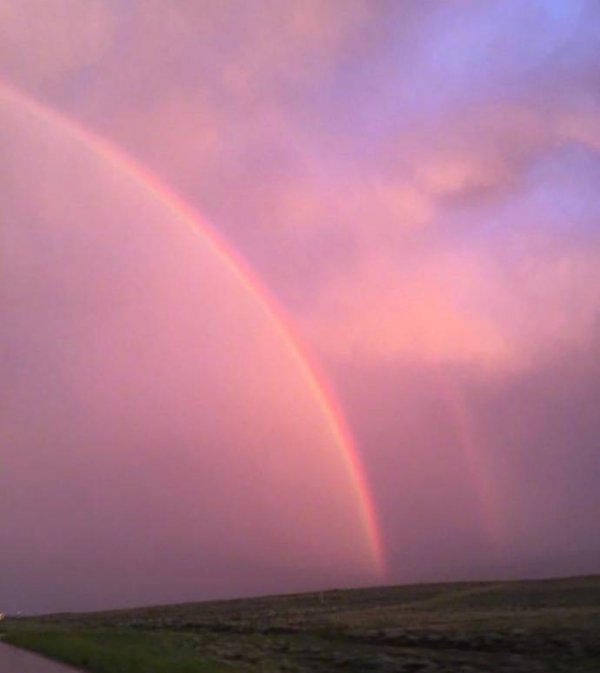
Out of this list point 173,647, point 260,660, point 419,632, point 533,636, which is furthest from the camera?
point 419,632

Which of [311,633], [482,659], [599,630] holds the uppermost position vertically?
[311,633]

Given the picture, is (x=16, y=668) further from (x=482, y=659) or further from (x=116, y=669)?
(x=482, y=659)

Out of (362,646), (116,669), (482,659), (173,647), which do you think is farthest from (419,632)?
(116,669)

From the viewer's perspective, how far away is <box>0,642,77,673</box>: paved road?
152ft

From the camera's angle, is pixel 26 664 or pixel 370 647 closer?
pixel 26 664

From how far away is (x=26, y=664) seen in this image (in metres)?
50.8

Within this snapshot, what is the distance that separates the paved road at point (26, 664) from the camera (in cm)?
4642

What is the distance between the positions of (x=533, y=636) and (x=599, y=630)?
4.05 meters

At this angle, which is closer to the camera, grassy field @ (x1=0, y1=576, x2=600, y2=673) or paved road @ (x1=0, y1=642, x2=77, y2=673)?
grassy field @ (x1=0, y1=576, x2=600, y2=673)

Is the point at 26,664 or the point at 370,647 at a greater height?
the point at 370,647

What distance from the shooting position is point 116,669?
46.1m

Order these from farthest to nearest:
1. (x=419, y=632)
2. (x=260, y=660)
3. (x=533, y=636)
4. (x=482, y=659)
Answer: (x=419, y=632) < (x=533, y=636) < (x=260, y=660) < (x=482, y=659)

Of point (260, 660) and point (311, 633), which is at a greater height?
point (311, 633)

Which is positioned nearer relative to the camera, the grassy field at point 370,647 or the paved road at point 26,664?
the grassy field at point 370,647
